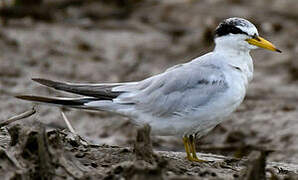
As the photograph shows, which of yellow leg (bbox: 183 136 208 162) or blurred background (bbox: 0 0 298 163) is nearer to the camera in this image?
yellow leg (bbox: 183 136 208 162)

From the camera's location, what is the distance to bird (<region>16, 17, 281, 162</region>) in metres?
5.46

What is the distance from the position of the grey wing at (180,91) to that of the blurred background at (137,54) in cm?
180

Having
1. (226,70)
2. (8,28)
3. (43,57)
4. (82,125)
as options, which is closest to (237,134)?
(82,125)

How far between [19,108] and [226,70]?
141 inches

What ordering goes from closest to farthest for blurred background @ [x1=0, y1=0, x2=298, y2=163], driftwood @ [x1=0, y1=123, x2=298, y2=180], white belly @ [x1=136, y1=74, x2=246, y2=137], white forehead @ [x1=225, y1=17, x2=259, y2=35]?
1. driftwood @ [x1=0, y1=123, x2=298, y2=180]
2. white belly @ [x1=136, y1=74, x2=246, y2=137]
3. white forehead @ [x1=225, y1=17, x2=259, y2=35]
4. blurred background @ [x1=0, y1=0, x2=298, y2=163]

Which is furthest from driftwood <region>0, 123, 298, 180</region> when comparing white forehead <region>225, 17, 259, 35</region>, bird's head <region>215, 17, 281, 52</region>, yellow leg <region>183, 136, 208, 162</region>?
white forehead <region>225, 17, 259, 35</region>

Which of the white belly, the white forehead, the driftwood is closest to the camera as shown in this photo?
the driftwood

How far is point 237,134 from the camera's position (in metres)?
7.79

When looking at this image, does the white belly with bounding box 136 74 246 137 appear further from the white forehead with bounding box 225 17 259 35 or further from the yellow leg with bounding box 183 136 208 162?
the white forehead with bounding box 225 17 259 35

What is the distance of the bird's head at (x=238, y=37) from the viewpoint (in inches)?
231

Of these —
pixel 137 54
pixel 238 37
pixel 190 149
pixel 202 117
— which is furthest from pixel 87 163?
pixel 137 54

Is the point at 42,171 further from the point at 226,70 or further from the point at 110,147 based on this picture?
the point at 226,70

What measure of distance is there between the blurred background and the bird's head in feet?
5.05

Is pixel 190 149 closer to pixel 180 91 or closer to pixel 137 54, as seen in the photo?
pixel 180 91
